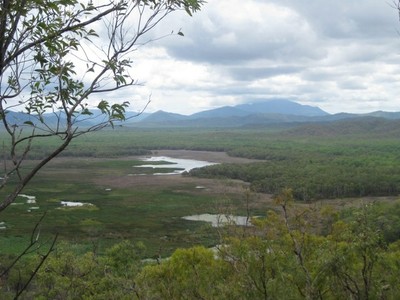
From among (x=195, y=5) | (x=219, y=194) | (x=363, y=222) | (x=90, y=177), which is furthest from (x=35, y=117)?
(x=90, y=177)

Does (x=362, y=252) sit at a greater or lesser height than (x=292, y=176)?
greater

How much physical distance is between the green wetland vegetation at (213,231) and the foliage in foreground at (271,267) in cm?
6

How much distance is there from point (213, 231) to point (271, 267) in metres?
23.3

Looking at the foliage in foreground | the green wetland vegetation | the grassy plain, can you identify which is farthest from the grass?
the foliage in foreground

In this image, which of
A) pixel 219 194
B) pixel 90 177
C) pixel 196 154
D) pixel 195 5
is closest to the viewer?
pixel 195 5

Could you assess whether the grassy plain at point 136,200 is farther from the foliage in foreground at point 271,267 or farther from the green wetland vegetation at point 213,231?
the foliage in foreground at point 271,267

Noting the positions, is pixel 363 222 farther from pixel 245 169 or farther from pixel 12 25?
pixel 245 169

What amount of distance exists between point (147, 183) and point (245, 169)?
81.9ft

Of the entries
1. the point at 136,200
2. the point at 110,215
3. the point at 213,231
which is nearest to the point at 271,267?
the point at 213,231

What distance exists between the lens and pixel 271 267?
1642 centimetres

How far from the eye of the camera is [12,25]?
5109mm

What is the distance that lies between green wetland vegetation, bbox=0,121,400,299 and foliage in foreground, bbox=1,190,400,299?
6 cm

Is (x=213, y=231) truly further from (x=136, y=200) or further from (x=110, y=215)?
(x=136, y=200)

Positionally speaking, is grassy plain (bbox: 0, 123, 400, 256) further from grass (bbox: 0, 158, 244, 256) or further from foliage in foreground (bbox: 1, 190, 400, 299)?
foliage in foreground (bbox: 1, 190, 400, 299)
